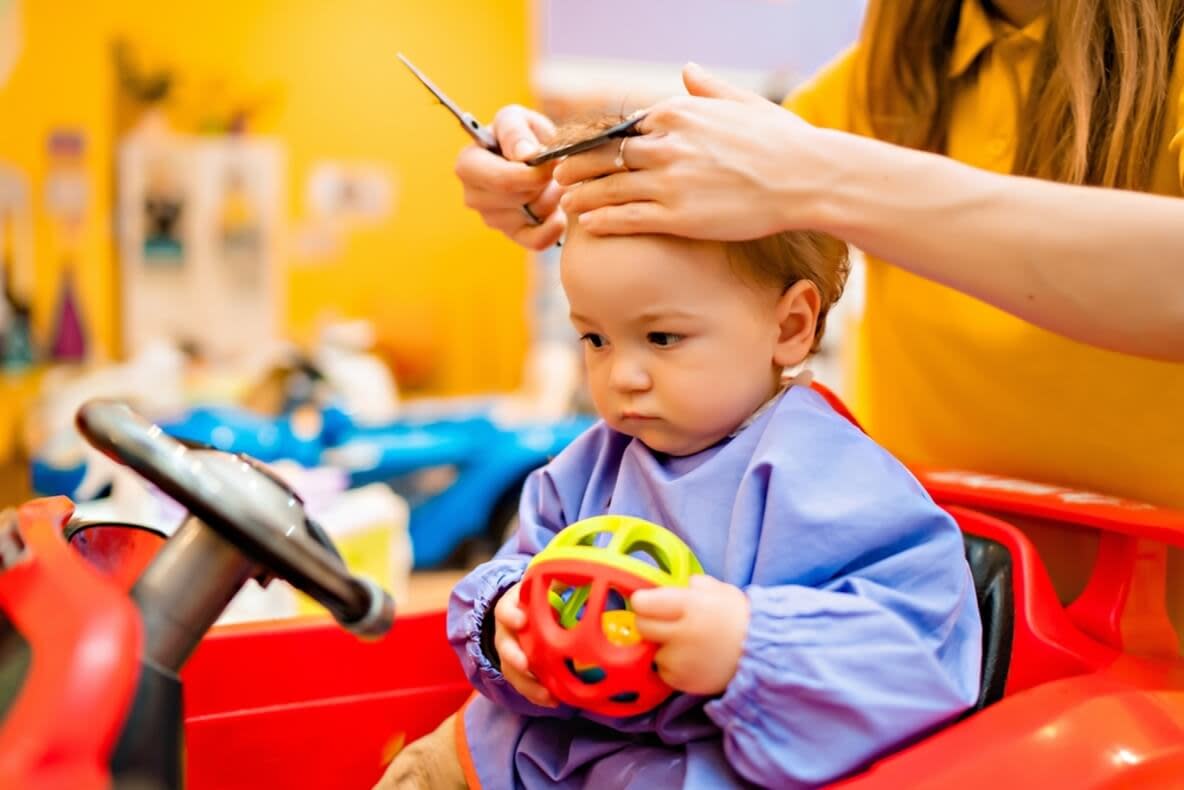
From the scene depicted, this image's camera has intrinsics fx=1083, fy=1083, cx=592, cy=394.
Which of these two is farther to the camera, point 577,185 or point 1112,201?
point 577,185

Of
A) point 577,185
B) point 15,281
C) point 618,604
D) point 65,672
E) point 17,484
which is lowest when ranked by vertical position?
point 17,484

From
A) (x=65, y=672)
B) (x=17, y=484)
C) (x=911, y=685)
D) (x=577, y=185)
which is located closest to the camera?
(x=65, y=672)

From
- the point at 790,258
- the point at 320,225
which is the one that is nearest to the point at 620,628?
the point at 790,258

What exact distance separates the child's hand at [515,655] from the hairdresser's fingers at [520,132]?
355 millimetres

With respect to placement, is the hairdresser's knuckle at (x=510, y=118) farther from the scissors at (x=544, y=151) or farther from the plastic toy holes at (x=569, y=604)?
the plastic toy holes at (x=569, y=604)

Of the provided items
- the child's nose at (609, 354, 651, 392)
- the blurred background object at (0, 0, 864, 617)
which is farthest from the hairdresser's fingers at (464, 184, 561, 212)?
the blurred background object at (0, 0, 864, 617)

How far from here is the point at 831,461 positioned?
68 cm

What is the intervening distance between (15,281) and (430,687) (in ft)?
7.11

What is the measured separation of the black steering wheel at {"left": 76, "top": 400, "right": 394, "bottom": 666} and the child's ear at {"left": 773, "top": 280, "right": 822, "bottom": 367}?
34 centimetres

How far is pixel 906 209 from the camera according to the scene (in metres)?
0.65

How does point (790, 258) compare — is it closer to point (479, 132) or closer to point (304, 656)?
point (479, 132)

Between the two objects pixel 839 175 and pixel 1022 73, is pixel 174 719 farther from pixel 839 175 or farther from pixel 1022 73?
pixel 1022 73

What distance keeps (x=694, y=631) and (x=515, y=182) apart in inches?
16.4

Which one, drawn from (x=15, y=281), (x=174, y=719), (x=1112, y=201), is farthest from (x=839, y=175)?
(x=15, y=281)
